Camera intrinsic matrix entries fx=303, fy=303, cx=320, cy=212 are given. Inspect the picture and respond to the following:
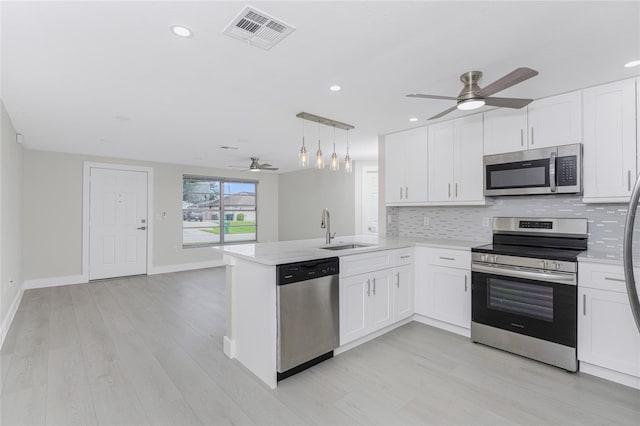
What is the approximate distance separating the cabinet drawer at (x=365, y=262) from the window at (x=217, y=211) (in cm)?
524

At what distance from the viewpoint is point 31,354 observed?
9.04ft

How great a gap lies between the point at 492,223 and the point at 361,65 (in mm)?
2377

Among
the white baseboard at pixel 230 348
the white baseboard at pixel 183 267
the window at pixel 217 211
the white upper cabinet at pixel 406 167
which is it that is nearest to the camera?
the white baseboard at pixel 230 348

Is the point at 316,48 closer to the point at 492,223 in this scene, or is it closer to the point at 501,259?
the point at 501,259

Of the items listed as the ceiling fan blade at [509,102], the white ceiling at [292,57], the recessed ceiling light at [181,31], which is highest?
the white ceiling at [292,57]

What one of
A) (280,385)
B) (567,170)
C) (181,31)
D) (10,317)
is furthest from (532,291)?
(10,317)

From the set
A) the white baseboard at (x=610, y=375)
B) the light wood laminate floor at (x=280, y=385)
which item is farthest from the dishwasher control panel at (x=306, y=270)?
the white baseboard at (x=610, y=375)

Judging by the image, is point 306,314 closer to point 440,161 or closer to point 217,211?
point 440,161

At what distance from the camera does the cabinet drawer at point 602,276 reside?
226 centimetres

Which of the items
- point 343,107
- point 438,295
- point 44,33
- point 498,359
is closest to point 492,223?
point 438,295

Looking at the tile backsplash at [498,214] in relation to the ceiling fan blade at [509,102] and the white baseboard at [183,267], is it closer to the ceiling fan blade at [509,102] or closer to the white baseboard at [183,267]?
the ceiling fan blade at [509,102]

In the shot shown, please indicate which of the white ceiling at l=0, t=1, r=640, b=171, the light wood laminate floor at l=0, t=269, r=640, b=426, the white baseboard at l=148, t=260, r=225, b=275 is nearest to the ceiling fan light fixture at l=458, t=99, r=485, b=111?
the white ceiling at l=0, t=1, r=640, b=171

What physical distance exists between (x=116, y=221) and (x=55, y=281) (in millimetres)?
1366

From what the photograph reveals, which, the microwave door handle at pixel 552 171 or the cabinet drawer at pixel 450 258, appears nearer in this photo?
the microwave door handle at pixel 552 171
